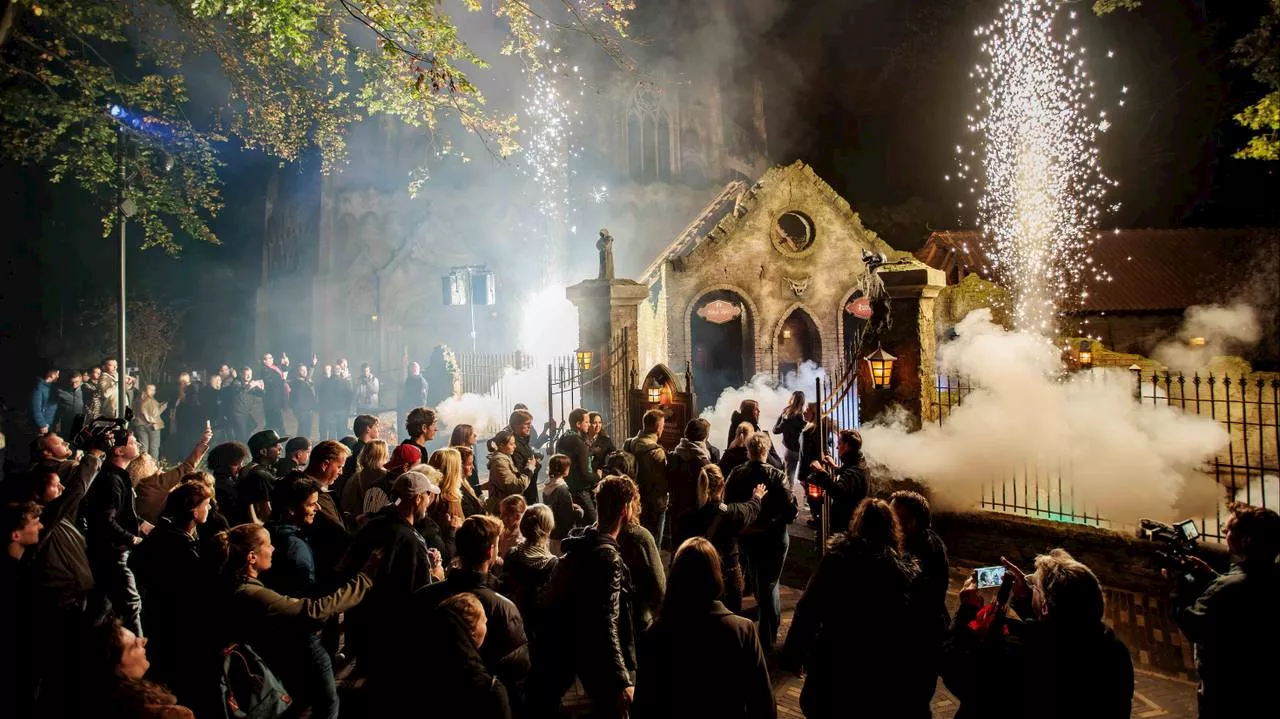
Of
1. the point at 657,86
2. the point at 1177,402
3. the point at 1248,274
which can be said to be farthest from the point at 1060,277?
the point at 657,86

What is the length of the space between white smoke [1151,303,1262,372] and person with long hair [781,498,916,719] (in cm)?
2787

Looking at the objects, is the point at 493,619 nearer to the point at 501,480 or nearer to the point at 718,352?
the point at 501,480

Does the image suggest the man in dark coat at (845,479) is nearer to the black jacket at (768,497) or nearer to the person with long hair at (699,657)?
the black jacket at (768,497)

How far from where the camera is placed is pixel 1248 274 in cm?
2700

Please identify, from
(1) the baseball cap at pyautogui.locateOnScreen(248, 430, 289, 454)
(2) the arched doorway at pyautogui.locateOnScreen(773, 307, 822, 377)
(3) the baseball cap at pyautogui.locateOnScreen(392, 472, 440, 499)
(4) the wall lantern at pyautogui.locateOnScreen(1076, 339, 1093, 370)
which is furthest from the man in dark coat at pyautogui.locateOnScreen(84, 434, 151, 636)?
(2) the arched doorway at pyautogui.locateOnScreen(773, 307, 822, 377)

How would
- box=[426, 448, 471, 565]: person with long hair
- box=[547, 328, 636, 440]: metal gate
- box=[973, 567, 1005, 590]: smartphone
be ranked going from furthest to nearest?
box=[547, 328, 636, 440]: metal gate, box=[426, 448, 471, 565]: person with long hair, box=[973, 567, 1005, 590]: smartphone

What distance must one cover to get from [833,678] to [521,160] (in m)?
35.0

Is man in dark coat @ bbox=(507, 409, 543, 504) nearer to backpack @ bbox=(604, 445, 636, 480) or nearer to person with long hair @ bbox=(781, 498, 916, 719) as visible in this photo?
backpack @ bbox=(604, 445, 636, 480)

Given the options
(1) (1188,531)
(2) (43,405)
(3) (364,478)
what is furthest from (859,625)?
(2) (43,405)

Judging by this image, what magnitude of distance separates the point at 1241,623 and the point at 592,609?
3.27 meters

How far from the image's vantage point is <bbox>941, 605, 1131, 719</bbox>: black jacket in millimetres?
2816

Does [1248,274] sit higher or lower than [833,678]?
higher

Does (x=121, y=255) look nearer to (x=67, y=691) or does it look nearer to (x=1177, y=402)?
(x=67, y=691)

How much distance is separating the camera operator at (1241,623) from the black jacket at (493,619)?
352 cm
